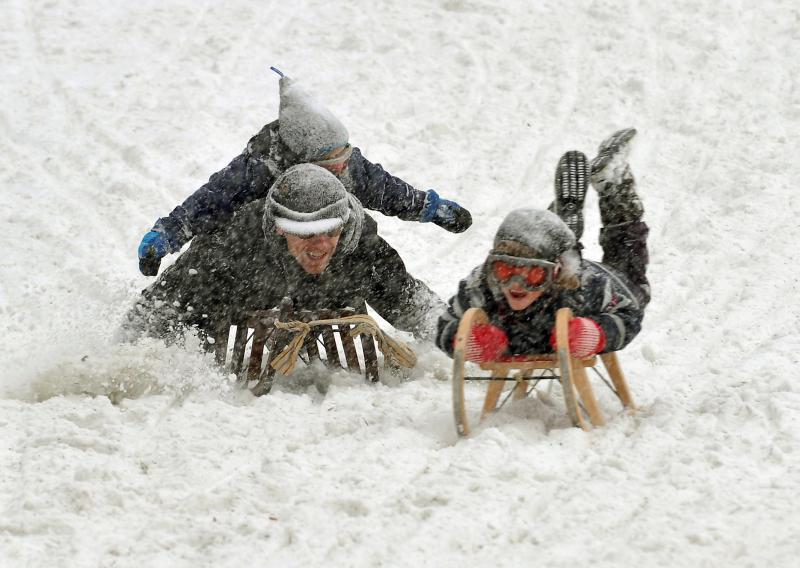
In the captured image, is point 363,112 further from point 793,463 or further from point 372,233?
point 793,463

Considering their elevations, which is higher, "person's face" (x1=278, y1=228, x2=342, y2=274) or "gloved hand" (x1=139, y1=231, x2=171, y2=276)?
"person's face" (x1=278, y1=228, x2=342, y2=274)

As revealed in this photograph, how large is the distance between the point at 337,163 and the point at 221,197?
520 mm

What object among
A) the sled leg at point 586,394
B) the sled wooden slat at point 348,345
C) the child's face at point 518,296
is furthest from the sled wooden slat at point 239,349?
the sled leg at point 586,394

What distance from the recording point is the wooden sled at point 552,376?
10.9 feet

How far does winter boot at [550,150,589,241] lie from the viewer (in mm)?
4121

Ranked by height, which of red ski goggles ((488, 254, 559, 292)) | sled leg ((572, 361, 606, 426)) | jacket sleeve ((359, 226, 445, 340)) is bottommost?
jacket sleeve ((359, 226, 445, 340))

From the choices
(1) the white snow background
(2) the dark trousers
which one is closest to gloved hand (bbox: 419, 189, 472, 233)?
(1) the white snow background

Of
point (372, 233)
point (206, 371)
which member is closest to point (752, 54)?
point (372, 233)

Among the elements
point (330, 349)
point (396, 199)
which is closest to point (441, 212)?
point (396, 199)

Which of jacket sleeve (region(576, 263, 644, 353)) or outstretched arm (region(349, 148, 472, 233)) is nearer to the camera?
jacket sleeve (region(576, 263, 644, 353))

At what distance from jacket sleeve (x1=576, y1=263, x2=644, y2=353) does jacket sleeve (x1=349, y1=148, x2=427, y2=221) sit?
3.64 feet

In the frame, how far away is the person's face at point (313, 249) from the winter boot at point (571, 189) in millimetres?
914

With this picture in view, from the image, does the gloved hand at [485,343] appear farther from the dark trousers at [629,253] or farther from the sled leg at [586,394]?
the dark trousers at [629,253]

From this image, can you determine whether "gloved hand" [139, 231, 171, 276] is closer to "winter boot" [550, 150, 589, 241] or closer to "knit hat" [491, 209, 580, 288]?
"knit hat" [491, 209, 580, 288]
